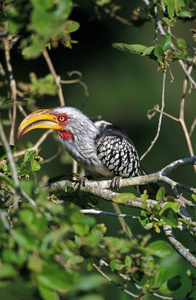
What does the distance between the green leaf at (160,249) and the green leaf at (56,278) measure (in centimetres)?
55

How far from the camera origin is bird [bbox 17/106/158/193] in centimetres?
360

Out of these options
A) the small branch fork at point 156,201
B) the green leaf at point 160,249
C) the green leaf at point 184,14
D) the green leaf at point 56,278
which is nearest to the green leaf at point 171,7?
the green leaf at point 184,14

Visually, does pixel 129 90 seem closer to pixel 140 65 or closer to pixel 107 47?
pixel 140 65

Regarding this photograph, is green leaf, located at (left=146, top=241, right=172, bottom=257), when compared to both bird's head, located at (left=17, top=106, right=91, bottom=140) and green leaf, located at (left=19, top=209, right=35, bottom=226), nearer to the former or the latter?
green leaf, located at (left=19, top=209, right=35, bottom=226)

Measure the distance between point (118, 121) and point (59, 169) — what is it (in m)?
1.33

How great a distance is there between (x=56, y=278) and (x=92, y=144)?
235 centimetres

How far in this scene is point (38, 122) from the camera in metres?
3.55

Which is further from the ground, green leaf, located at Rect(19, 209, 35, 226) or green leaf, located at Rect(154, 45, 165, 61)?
green leaf, located at Rect(154, 45, 165, 61)

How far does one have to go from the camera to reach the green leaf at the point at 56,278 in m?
1.39

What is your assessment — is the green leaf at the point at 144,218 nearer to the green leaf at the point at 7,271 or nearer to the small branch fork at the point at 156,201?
the small branch fork at the point at 156,201

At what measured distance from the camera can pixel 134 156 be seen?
3.72m

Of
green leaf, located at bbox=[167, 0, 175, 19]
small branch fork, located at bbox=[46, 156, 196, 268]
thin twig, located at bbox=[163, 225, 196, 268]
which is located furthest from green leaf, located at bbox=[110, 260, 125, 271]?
green leaf, located at bbox=[167, 0, 175, 19]

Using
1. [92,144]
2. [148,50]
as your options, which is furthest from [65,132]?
[148,50]

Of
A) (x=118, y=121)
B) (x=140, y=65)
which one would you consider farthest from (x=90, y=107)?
(x=140, y=65)
